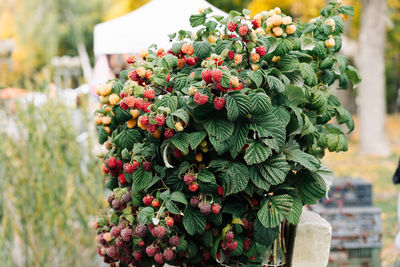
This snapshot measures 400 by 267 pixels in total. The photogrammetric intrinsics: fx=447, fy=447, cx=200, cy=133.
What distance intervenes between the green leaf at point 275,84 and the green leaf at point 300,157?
0.64ft

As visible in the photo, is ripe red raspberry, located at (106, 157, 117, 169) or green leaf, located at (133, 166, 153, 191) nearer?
green leaf, located at (133, 166, 153, 191)

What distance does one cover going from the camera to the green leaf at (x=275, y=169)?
4.44 ft

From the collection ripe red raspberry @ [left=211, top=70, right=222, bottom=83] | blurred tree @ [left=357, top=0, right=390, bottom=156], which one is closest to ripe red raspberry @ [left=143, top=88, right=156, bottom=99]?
ripe red raspberry @ [left=211, top=70, right=222, bottom=83]

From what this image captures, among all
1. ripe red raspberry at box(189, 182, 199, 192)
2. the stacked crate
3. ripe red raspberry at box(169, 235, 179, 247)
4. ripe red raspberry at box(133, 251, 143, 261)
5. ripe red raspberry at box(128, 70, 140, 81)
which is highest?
ripe red raspberry at box(128, 70, 140, 81)

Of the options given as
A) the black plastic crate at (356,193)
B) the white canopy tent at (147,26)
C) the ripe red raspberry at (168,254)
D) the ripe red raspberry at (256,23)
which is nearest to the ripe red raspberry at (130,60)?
the ripe red raspberry at (256,23)

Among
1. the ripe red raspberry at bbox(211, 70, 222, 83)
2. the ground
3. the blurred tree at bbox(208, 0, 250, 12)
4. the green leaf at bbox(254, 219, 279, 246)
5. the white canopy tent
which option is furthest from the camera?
the blurred tree at bbox(208, 0, 250, 12)

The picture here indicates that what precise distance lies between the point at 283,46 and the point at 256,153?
40 centimetres

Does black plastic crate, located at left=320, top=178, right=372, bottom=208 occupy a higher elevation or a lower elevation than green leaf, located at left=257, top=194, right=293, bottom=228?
lower

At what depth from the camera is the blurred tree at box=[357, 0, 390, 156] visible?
888 cm

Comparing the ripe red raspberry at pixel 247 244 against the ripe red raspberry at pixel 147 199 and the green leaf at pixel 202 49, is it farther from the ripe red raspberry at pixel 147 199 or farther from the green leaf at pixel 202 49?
the green leaf at pixel 202 49

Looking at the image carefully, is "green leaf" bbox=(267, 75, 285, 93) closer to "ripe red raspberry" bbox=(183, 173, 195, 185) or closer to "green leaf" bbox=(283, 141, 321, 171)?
"green leaf" bbox=(283, 141, 321, 171)

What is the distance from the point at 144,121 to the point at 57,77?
2522mm

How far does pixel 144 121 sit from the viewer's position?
131 centimetres

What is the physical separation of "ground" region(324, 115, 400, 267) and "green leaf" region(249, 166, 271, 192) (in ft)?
8.93
